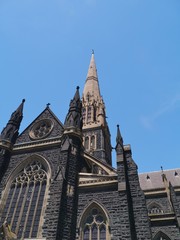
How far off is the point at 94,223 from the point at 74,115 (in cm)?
778

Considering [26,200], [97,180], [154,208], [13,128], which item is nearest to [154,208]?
[154,208]

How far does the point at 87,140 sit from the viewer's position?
101 feet

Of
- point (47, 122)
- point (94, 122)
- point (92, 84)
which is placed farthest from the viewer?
point (92, 84)

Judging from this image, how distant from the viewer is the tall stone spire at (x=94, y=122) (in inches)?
1155

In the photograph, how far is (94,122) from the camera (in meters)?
32.8

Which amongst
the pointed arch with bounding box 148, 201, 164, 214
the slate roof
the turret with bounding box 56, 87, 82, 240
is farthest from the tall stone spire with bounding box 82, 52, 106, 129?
the turret with bounding box 56, 87, 82, 240

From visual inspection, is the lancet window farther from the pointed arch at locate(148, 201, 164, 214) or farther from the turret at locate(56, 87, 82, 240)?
the pointed arch at locate(148, 201, 164, 214)

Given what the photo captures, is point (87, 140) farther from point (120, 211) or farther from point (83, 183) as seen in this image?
point (120, 211)

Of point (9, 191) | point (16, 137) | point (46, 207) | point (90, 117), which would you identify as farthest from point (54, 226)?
point (90, 117)

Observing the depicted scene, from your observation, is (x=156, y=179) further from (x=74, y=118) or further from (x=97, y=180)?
(x=74, y=118)

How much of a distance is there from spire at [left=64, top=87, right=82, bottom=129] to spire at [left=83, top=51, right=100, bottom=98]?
807 inches

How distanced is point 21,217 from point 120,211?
5682 millimetres

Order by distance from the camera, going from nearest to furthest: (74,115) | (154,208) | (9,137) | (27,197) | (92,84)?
(27,197) → (74,115) → (9,137) → (154,208) → (92,84)

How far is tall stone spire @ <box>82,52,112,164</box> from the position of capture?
96.2 ft
